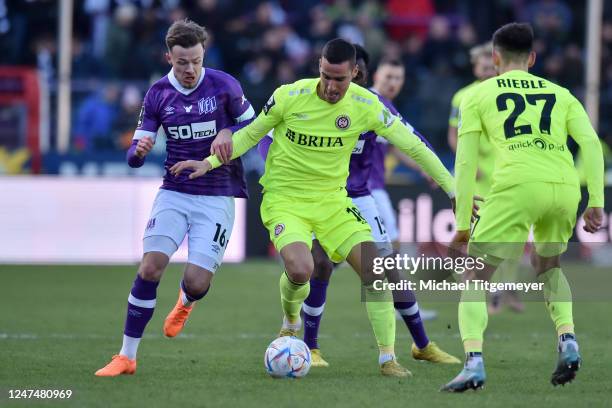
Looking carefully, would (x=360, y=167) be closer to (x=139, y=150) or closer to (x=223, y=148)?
(x=223, y=148)

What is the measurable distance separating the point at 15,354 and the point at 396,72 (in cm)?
404

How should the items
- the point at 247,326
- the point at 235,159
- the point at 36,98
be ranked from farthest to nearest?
the point at 36,98 < the point at 247,326 < the point at 235,159

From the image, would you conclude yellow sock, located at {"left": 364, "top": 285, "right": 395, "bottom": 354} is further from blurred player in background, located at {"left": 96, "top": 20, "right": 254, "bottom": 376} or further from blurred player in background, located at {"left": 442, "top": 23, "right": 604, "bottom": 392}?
blurred player in background, located at {"left": 96, "top": 20, "right": 254, "bottom": 376}

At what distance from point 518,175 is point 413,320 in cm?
199

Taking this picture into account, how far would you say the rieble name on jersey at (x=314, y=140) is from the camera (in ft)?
25.0

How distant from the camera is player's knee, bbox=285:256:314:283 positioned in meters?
7.37

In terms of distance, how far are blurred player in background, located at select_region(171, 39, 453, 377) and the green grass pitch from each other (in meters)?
0.58

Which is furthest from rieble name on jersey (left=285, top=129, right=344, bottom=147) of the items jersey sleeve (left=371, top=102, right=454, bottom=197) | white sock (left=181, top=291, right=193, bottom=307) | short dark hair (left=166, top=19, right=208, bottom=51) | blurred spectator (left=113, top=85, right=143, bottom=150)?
blurred spectator (left=113, top=85, right=143, bottom=150)

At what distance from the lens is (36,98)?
17.5m

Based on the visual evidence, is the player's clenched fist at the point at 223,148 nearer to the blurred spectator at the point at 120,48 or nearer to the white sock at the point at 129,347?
the white sock at the point at 129,347

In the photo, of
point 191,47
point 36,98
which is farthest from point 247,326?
point 36,98

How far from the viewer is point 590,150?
6.70 metres

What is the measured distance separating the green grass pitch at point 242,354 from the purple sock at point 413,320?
173mm

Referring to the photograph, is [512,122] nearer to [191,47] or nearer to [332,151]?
[332,151]
